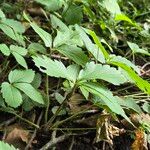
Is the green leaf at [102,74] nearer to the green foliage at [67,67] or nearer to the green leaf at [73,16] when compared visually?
the green foliage at [67,67]

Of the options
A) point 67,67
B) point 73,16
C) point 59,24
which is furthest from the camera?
point 73,16

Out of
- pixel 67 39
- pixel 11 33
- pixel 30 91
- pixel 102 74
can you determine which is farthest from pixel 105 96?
pixel 11 33

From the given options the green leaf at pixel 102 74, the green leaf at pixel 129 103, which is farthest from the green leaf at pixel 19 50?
the green leaf at pixel 129 103

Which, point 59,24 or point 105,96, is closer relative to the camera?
point 105,96

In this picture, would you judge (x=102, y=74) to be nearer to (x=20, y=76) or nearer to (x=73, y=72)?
(x=73, y=72)

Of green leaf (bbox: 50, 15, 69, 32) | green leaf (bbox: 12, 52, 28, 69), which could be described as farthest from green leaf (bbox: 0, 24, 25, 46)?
green leaf (bbox: 50, 15, 69, 32)

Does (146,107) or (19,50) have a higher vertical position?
(19,50)

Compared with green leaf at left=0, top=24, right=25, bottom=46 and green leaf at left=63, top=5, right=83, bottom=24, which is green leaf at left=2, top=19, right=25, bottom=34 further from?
green leaf at left=63, top=5, right=83, bottom=24
